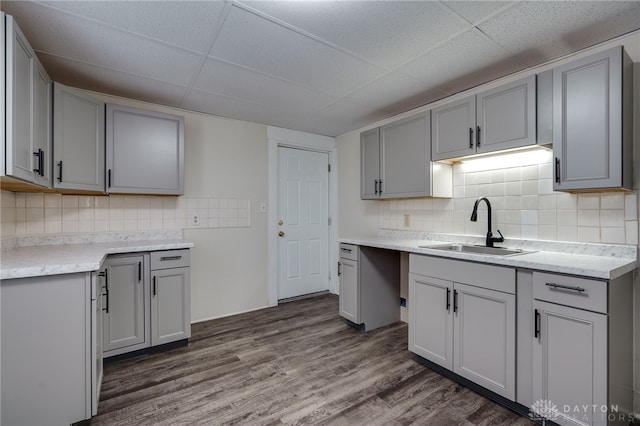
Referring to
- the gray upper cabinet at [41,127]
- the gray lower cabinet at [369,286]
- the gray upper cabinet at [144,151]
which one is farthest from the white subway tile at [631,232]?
the gray upper cabinet at [41,127]

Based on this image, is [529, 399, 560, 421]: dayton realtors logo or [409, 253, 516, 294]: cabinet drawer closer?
[529, 399, 560, 421]: dayton realtors logo

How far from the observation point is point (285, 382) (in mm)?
2086

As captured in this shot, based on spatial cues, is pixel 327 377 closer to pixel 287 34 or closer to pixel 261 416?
pixel 261 416

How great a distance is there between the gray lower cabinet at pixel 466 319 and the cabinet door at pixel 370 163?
1.07 metres

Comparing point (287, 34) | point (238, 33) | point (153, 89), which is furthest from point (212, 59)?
point (153, 89)

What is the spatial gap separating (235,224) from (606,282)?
3.13 m

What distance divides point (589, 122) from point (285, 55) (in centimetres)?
191

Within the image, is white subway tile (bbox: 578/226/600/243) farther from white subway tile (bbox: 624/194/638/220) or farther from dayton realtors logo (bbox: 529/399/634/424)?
dayton realtors logo (bbox: 529/399/634/424)

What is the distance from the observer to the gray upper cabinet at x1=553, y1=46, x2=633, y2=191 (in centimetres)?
162

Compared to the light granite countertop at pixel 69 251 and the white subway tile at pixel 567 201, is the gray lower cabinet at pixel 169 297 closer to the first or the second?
the light granite countertop at pixel 69 251

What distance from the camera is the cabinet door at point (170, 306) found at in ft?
8.15

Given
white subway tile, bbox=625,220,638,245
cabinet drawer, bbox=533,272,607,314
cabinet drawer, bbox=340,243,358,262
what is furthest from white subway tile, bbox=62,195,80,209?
white subway tile, bbox=625,220,638,245

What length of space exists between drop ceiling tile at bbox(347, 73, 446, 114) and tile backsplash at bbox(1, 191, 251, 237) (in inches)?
70.6

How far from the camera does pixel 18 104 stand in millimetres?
1572
